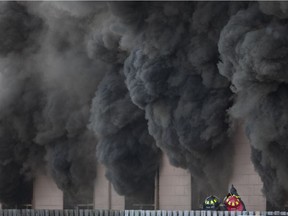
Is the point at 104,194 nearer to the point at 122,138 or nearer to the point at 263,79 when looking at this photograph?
the point at 122,138

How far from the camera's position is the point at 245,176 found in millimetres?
34406

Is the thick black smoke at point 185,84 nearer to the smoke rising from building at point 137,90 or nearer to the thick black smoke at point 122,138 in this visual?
the smoke rising from building at point 137,90

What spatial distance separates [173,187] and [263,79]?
10.0m

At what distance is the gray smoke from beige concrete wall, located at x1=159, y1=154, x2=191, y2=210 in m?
5.97

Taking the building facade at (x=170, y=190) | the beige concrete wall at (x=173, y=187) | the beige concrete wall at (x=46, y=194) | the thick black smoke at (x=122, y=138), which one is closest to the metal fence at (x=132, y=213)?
the thick black smoke at (x=122, y=138)

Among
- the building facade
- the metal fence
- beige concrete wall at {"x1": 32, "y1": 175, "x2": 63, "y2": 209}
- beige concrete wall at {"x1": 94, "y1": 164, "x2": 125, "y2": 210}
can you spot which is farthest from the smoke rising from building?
the metal fence

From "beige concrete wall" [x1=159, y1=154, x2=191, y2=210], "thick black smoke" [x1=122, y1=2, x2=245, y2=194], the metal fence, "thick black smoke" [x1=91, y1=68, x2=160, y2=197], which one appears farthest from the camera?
"beige concrete wall" [x1=159, y1=154, x2=191, y2=210]

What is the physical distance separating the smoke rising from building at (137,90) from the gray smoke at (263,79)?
1.4 inches

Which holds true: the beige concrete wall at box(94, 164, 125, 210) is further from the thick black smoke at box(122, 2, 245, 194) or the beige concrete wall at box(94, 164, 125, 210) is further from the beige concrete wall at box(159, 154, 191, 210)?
the thick black smoke at box(122, 2, 245, 194)

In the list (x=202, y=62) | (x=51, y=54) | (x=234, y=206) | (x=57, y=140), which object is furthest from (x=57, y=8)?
(x=234, y=206)

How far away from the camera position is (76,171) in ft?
135

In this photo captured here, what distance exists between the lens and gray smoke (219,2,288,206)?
93.2 feet

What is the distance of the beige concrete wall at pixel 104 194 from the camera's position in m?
40.8

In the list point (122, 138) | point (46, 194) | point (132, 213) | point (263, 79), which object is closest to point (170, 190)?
point (122, 138)
